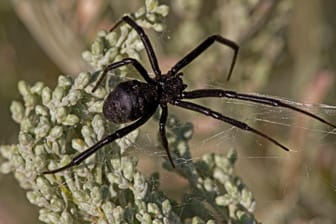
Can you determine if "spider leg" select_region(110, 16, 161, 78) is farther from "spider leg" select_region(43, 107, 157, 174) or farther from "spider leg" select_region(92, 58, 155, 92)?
"spider leg" select_region(43, 107, 157, 174)

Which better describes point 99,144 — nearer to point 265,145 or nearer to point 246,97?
point 246,97

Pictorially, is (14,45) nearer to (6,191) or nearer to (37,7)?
(37,7)

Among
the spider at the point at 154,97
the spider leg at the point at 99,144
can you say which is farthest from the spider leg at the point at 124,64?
the spider leg at the point at 99,144

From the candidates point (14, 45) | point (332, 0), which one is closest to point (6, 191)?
point (14, 45)

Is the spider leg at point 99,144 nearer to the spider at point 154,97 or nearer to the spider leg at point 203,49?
the spider at point 154,97

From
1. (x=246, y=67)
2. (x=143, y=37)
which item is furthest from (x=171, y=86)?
(x=246, y=67)

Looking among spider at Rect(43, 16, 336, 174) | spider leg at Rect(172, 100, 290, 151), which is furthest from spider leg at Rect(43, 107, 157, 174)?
spider leg at Rect(172, 100, 290, 151)
